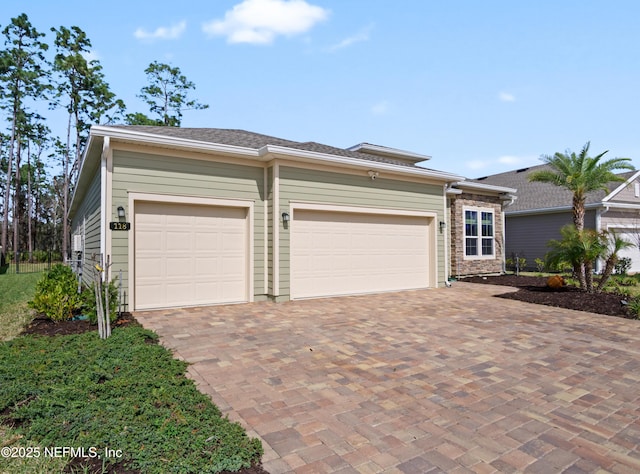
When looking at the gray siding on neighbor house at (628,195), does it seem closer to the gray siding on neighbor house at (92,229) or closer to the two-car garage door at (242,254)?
the two-car garage door at (242,254)

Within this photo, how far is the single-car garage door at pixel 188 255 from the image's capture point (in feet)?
24.2

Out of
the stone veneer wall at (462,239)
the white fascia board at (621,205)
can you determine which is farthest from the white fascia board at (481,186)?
the white fascia board at (621,205)

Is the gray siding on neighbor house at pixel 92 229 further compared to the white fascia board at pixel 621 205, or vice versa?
the white fascia board at pixel 621 205

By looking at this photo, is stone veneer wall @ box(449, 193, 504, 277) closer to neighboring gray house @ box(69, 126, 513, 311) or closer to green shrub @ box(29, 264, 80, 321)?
neighboring gray house @ box(69, 126, 513, 311)

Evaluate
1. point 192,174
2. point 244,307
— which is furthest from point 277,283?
point 192,174

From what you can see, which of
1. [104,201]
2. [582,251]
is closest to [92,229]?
[104,201]

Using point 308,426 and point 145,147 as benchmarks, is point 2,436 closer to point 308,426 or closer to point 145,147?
point 308,426

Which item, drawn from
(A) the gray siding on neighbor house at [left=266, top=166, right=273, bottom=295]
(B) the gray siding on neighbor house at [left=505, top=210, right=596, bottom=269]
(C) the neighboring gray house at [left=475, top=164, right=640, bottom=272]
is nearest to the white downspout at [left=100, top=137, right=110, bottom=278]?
(A) the gray siding on neighbor house at [left=266, top=166, right=273, bottom=295]

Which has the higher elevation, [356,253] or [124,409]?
[356,253]

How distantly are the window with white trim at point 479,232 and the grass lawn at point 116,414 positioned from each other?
40.4 feet

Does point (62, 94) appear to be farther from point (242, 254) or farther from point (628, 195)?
point (628, 195)

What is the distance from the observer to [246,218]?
8.46m

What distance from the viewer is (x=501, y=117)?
11258mm

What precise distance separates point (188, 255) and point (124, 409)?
508cm
